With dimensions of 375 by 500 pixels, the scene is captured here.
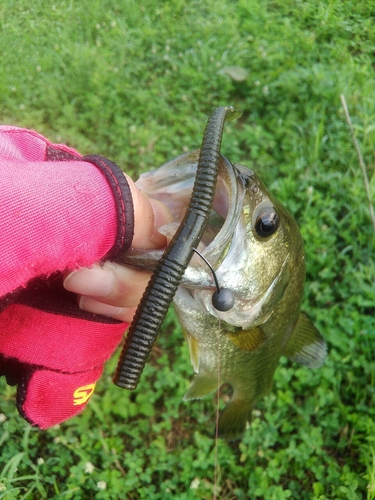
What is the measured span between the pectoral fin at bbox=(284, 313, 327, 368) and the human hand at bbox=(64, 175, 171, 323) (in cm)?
94

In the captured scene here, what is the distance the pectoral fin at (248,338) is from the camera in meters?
1.83

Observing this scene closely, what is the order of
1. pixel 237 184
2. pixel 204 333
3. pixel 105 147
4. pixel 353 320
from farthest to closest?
1. pixel 105 147
2. pixel 353 320
3. pixel 204 333
4. pixel 237 184

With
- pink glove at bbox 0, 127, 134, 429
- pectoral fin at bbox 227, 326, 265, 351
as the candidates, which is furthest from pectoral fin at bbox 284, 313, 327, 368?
pink glove at bbox 0, 127, 134, 429

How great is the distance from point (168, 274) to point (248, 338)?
75 centimetres

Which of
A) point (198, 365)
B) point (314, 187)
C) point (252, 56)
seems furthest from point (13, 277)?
point (252, 56)

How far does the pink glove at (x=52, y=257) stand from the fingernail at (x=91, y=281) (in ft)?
0.15

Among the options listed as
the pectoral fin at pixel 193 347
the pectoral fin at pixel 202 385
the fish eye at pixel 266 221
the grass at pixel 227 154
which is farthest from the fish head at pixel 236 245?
the grass at pixel 227 154

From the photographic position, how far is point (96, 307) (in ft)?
5.76

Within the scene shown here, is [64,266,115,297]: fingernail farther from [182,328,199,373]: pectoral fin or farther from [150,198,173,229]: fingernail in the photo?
[182,328,199,373]: pectoral fin

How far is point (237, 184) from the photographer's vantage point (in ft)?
4.86

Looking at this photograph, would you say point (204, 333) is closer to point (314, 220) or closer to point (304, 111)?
point (314, 220)

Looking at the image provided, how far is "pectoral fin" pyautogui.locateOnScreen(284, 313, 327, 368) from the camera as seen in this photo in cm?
224

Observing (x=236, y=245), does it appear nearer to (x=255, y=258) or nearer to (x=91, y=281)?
(x=255, y=258)

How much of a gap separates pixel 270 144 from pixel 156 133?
88 centimetres
